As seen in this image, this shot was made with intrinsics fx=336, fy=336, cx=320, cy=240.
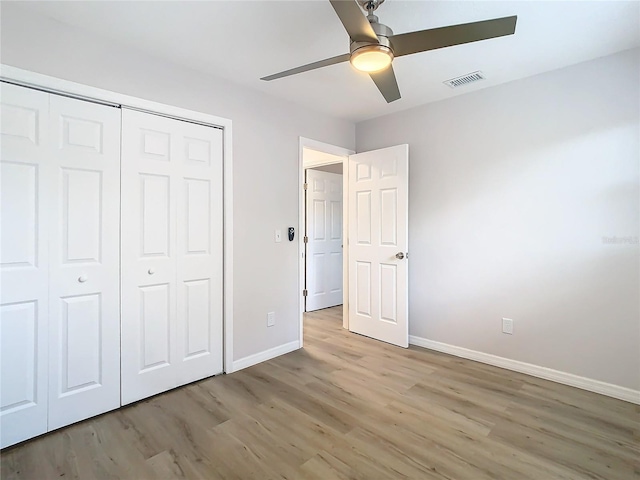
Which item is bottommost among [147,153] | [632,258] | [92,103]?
[632,258]

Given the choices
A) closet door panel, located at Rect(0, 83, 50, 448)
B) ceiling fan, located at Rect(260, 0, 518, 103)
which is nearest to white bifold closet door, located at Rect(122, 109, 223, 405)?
closet door panel, located at Rect(0, 83, 50, 448)

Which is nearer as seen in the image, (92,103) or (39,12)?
(39,12)

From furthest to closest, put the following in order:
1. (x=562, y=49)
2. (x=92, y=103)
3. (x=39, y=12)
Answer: (x=562, y=49), (x=92, y=103), (x=39, y=12)

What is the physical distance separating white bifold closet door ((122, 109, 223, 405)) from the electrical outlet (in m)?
2.46

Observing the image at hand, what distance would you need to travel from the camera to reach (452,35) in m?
1.59

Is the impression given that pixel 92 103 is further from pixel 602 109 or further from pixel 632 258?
pixel 632 258

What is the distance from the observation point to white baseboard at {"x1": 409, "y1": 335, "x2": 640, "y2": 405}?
2412mm

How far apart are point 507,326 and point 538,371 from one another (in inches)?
15.8

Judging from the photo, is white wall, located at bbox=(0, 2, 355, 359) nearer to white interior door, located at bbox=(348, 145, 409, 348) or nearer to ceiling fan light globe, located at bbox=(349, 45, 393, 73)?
white interior door, located at bbox=(348, 145, 409, 348)

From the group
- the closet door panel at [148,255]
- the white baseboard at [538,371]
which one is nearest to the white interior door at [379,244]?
the white baseboard at [538,371]

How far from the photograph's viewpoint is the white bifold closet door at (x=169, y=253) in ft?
7.63

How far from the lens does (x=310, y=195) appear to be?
4.92 meters

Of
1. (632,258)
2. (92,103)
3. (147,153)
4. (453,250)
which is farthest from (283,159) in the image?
(632,258)

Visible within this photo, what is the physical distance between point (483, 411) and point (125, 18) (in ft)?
10.9
